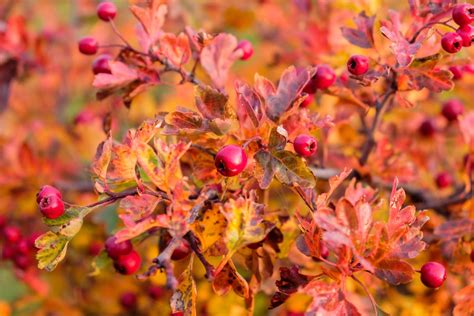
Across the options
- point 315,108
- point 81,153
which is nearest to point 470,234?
point 315,108

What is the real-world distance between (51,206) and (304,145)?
1.37 ft

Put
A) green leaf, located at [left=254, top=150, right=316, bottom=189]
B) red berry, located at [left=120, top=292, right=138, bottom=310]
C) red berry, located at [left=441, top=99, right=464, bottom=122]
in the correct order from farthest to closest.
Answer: red berry, located at [left=120, top=292, right=138, bottom=310], red berry, located at [left=441, top=99, right=464, bottom=122], green leaf, located at [left=254, top=150, right=316, bottom=189]

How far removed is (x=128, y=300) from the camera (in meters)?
1.84

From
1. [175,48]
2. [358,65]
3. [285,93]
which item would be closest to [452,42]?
[358,65]

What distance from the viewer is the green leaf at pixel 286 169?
40.1 inches

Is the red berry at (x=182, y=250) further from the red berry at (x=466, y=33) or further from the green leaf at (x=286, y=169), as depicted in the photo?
the red berry at (x=466, y=33)

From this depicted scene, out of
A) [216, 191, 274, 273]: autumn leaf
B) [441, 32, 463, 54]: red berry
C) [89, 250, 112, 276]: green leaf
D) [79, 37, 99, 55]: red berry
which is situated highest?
[441, 32, 463, 54]: red berry

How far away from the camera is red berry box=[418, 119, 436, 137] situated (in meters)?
1.88

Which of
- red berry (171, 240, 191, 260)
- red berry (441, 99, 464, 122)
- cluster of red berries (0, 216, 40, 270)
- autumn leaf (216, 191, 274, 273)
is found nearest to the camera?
autumn leaf (216, 191, 274, 273)

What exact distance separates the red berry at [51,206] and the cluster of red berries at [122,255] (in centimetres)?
18

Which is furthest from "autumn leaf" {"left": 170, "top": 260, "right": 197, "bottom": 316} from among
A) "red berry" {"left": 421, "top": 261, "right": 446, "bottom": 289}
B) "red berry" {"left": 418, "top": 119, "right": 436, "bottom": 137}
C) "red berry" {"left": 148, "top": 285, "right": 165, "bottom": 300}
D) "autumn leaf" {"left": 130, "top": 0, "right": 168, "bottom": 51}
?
"red berry" {"left": 418, "top": 119, "right": 436, "bottom": 137}

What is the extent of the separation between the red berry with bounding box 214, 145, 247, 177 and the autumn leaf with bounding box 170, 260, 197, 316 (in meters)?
0.18

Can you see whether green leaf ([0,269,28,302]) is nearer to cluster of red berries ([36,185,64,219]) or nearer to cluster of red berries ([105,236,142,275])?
cluster of red berries ([105,236,142,275])

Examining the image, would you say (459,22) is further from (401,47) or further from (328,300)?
(328,300)
